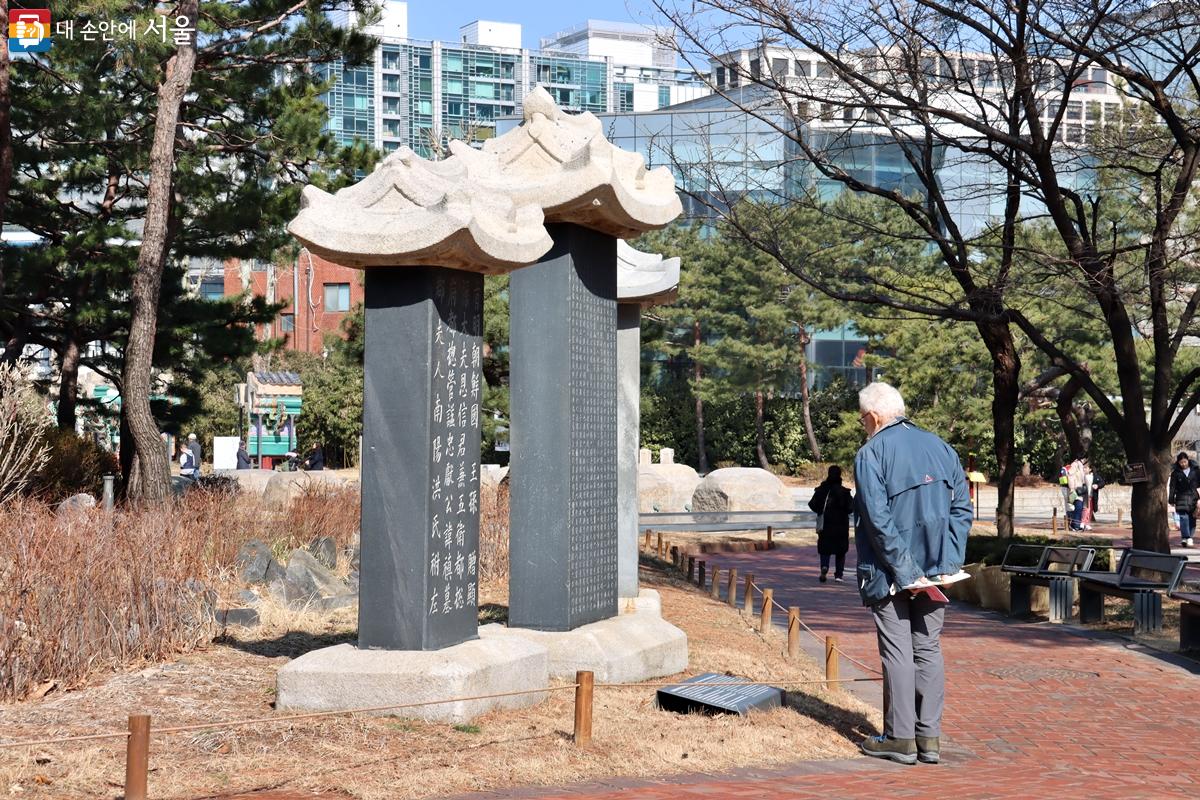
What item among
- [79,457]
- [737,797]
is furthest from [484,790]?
[79,457]

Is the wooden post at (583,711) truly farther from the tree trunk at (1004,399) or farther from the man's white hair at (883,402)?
the tree trunk at (1004,399)

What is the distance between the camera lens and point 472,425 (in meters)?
8.99

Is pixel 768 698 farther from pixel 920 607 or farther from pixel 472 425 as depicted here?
pixel 472 425

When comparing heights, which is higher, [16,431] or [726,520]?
[16,431]

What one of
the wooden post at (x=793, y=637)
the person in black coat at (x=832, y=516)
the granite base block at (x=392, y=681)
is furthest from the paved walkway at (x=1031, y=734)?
the person in black coat at (x=832, y=516)

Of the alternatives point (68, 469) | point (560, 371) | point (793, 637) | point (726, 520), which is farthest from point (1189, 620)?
point (726, 520)

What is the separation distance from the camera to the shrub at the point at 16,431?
15.1 metres

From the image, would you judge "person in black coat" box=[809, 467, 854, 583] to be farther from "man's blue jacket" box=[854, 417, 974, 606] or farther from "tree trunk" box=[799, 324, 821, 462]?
"tree trunk" box=[799, 324, 821, 462]

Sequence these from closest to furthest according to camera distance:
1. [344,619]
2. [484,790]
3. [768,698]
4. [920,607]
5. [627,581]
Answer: [484,790], [920,607], [768,698], [344,619], [627,581]

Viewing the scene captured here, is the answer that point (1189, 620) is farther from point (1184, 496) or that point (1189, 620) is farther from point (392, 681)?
point (1184, 496)

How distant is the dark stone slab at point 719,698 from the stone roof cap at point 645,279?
5.76 m

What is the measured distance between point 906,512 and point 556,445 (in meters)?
3.08

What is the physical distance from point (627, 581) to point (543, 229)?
485 cm

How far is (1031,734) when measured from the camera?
8.88 metres
